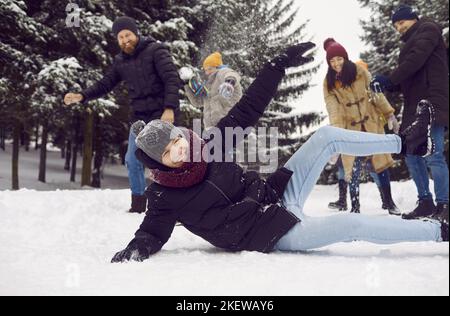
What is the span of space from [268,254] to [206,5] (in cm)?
1062

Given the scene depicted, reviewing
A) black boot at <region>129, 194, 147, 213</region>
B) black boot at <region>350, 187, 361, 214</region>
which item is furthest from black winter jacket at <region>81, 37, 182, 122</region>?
black boot at <region>350, 187, 361, 214</region>

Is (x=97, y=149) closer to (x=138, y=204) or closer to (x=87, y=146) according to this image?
(x=87, y=146)

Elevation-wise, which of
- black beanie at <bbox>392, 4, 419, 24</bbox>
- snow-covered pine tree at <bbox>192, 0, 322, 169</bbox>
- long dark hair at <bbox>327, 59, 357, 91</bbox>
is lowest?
long dark hair at <bbox>327, 59, 357, 91</bbox>

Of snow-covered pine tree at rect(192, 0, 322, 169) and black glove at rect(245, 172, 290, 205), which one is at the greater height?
snow-covered pine tree at rect(192, 0, 322, 169)

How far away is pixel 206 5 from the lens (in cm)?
1184

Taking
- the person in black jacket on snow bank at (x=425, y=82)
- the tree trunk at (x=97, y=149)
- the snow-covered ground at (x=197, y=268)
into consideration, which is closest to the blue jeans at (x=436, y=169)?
the person in black jacket on snow bank at (x=425, y=82)

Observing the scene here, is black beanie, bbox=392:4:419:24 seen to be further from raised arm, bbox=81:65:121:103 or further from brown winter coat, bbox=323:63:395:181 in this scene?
raised arm, bbox=81:65:121:103

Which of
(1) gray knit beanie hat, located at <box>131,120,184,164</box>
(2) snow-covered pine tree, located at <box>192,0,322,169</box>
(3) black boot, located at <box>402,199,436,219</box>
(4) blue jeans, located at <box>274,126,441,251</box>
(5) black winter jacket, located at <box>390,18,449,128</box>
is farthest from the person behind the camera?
(2) snow-covered pine tree, located at <box>192,0,322,169</box>

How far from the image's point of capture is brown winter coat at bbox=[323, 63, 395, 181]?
4.76m

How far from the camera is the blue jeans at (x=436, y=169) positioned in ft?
12.4

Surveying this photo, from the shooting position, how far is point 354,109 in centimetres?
480

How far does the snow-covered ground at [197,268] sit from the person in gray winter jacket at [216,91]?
183cm

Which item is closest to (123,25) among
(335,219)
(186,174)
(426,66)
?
(186,174)

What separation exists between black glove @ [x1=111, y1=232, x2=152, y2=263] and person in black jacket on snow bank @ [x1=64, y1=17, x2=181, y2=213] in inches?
75.0
